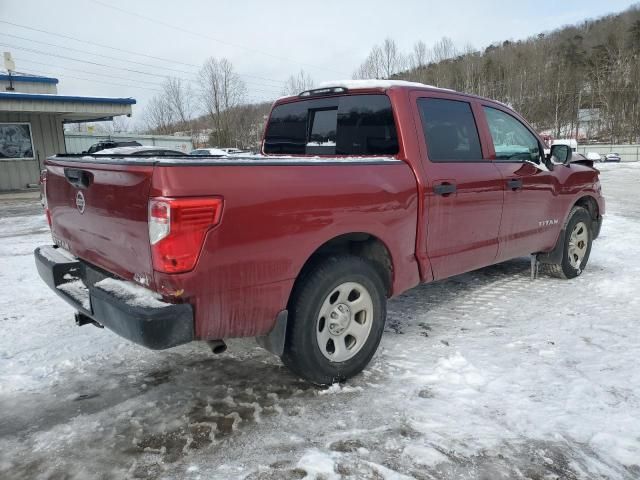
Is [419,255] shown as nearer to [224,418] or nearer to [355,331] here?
[355,331]

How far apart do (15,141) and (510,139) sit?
19268 millimetres

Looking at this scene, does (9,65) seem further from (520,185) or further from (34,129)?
(520,185)

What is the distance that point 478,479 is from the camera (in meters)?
2.27

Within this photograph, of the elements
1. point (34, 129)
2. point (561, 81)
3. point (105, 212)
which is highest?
point (561, 81)

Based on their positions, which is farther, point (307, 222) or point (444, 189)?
point (444, 189)

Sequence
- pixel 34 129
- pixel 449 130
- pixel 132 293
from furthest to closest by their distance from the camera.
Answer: pixel 34 129
pixel 449 130
pixel 132 293

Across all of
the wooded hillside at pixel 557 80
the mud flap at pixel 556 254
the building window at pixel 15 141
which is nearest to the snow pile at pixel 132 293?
the mud flap at pixel 556 254

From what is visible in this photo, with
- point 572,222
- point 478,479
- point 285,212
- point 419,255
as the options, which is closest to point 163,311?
point 285,212

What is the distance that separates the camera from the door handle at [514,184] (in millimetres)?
4336

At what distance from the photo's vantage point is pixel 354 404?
2.94m

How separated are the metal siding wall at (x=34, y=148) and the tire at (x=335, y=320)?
18.9 m

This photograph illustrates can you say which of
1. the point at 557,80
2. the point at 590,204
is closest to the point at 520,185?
the point at 590,204

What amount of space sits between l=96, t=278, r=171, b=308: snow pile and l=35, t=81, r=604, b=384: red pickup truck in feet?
0.04

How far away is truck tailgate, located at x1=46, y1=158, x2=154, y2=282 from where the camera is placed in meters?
2.42
